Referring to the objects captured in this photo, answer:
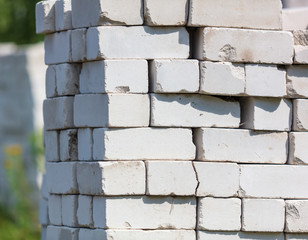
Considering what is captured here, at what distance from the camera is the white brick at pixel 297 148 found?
6.08 m

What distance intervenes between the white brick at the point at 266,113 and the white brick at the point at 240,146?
6 centimetres

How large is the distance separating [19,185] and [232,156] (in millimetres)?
6650

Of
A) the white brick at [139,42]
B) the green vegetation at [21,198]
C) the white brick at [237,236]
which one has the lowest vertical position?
the green vegetation at [21,198]

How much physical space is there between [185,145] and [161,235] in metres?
0.59

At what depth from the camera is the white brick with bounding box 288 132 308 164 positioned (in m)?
6.08

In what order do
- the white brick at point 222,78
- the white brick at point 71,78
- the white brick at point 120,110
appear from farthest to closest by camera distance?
the white brick at point 71,78 < the white brick at point 222,78 < the white brick at point 120,110

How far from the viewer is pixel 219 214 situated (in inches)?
233

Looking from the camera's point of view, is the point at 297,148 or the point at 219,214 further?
the point at 297,148

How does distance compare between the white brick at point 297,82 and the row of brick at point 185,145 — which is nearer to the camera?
the row of brick at point 185,145

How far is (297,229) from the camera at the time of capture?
19.9 feet

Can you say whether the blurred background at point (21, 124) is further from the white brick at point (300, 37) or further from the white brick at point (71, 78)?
the white brick at point (300, 37)

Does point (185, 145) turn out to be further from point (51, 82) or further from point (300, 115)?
point (51, 82)

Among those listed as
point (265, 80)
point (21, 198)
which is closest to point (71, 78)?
point (265, 80)

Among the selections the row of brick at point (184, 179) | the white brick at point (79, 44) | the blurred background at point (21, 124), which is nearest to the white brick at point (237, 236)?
the row of brick at point (184, 179)
